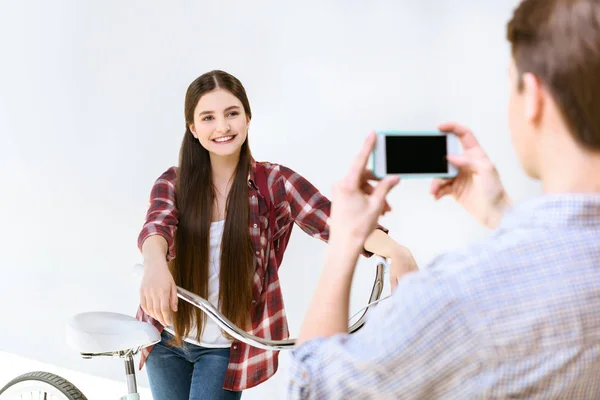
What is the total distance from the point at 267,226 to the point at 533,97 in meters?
1.15

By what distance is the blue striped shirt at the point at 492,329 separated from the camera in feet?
1.88

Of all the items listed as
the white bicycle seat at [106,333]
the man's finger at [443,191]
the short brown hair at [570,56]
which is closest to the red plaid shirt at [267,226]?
the white bicycle seat at [106,333]

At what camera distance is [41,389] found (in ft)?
5.94

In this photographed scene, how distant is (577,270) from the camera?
0.59m

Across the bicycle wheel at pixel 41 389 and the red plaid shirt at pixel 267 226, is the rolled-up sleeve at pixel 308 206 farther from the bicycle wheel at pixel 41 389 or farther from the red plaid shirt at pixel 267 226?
the bicycle wheel at pixel 41 389

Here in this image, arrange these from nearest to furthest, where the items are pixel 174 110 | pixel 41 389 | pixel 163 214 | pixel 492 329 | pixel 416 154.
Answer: pixel 492 329
pixel 416 154
pixel 163 214
pixel 41 389
pixel 174 110

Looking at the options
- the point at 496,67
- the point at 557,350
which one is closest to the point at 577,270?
the point at 557,350

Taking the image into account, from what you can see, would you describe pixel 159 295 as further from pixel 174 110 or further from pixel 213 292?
pixel 174 110

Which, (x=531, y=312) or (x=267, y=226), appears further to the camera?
(x=267, y=226)

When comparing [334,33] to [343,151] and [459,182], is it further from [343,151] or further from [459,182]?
[459,182]

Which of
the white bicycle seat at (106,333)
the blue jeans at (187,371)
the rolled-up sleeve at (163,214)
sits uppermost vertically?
the rolled-up sleeve at (163,214)

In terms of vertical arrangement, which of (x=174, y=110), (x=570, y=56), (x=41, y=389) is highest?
(x=174, y=110)

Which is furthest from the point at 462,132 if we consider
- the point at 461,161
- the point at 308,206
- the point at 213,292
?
the point at 213,292

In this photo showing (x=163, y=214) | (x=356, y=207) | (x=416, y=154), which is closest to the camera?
(x=356, y=207)
